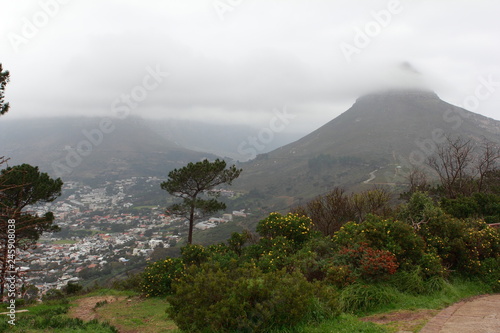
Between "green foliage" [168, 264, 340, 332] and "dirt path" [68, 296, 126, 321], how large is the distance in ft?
18.0

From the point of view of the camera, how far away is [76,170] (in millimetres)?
129500

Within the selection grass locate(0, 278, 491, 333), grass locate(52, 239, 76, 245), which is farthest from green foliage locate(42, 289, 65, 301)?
grass locate(52, 239, 76, 245)

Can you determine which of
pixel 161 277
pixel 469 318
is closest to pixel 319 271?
pixel 469 318

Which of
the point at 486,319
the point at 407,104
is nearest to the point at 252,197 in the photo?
the point at 486,319

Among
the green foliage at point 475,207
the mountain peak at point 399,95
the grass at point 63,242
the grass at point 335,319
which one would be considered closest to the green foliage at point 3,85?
the grass at point 335,319

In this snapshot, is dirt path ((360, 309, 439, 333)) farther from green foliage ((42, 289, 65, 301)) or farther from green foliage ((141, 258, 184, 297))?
green foliage ((42, 289, 65, 301))

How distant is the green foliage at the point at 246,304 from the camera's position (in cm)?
455

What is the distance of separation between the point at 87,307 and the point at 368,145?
107385mm

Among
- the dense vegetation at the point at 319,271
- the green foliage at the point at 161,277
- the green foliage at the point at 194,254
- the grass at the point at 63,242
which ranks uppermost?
the dense vegetation at the point at 319,271

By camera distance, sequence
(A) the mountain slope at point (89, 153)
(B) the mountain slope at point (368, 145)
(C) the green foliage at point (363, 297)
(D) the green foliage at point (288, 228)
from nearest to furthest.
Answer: (C) the green foliage at point (363, 297) < (D) the green foliage at point (288, 228) < (B) the mountain slope at point (368, 145) < (A) the mountain slope at point (89, 153)

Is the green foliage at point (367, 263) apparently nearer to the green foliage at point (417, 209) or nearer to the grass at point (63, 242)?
the green foliage at point (417, 209)

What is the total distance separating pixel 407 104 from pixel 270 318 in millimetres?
155545

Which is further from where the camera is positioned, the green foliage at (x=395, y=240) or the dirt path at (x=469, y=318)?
the green foliage at (x=395, y=240)

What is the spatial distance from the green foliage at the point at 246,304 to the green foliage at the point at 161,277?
5.77 metres
